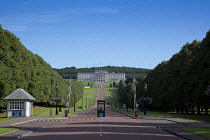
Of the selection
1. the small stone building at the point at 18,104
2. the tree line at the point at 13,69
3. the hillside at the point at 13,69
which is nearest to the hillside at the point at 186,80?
the tree line at the point at 13,69

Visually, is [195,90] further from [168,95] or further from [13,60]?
[13,60]

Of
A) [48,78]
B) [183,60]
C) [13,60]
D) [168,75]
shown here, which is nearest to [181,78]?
[183,60]

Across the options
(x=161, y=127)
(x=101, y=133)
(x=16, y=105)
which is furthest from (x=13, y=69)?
(x=101, y=133)

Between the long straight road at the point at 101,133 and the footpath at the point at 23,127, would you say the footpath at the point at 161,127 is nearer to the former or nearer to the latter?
the footpath at the point at 23,127

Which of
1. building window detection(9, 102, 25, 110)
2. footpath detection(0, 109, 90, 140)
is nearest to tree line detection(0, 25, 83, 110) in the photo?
building window detection(9, 102, 25, 110)

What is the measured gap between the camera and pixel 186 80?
257 ft

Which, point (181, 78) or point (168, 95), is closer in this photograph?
point (181, 78)

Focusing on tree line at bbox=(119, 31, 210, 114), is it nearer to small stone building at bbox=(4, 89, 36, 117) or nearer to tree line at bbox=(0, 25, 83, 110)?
small stone building at bbox=(4, 89, 36, 117)

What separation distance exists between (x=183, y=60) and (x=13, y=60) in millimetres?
38176

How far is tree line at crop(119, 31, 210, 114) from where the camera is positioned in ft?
210

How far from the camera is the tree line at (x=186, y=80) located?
210 ft

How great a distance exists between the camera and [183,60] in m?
88.7

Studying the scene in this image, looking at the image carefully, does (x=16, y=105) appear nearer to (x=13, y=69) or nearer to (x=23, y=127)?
(x=13, y=69)

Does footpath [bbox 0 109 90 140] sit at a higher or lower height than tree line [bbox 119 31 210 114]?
lower
